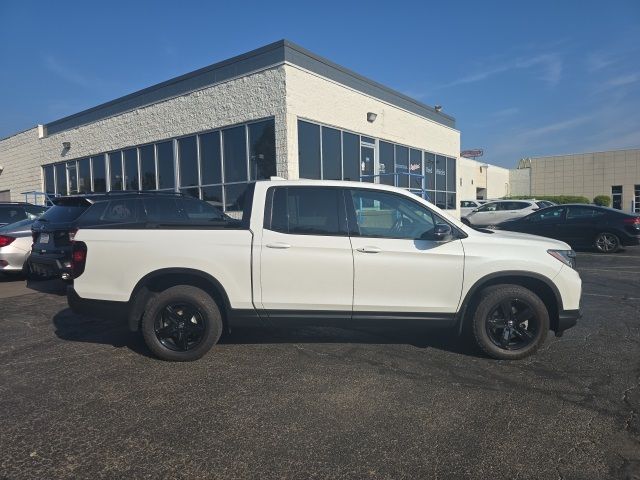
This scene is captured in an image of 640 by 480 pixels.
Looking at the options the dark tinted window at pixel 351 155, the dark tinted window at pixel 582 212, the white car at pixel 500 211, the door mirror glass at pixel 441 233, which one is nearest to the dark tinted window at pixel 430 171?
the white car at pixel 500 211

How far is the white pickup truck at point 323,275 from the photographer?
4.28 meters

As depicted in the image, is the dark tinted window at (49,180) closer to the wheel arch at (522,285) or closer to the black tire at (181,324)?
the black tire at (181,324)

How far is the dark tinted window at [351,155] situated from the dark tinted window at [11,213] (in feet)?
30.2

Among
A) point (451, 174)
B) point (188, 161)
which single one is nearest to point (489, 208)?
point (451, 174)

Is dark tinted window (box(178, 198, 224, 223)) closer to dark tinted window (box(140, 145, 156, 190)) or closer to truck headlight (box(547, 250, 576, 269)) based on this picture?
truck headlight (box(547, 250, 576, 269))

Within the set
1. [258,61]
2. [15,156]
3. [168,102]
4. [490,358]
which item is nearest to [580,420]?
[490,358]

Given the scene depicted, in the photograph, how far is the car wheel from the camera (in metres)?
12.6

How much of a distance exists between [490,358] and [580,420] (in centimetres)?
125

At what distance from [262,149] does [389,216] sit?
899 centimetres

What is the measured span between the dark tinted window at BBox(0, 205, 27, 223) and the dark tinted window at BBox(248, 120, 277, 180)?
5975 mm

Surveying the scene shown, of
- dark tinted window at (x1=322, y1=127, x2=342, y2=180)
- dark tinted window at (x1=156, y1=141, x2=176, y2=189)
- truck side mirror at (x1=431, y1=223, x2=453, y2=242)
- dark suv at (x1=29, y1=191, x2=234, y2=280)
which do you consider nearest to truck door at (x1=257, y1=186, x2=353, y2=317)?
truck side mirror at (x1=431, y1=223, x2=453, y2=242)

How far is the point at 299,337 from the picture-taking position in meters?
5.18

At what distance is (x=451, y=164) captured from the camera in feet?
70.9

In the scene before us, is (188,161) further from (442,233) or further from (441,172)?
(442,233)
